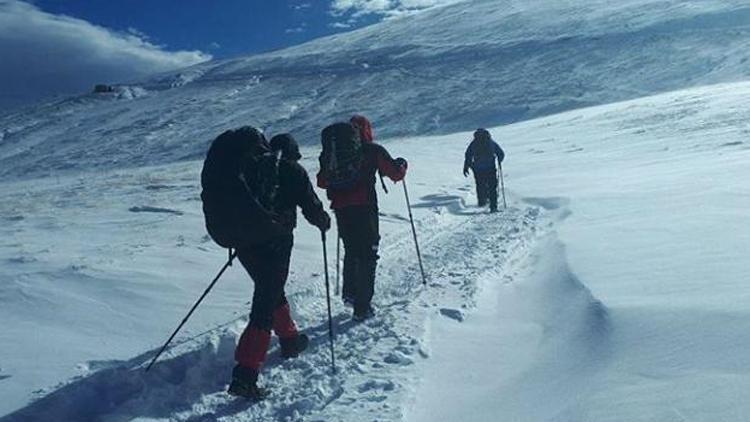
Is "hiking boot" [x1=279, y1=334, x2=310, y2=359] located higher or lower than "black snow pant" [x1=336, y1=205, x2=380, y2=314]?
lower

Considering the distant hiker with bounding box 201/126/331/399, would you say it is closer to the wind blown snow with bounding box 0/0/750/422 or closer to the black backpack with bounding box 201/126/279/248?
the black backpack with bounding box 201/126/279/248

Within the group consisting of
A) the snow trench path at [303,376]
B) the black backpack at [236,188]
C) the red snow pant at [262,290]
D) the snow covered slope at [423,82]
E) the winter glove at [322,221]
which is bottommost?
the snow trench path at [303,376]

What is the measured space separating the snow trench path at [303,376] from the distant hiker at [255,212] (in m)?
0.29

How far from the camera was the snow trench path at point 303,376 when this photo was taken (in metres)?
4.64

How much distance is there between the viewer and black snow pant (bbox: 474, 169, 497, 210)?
14445 millimetres

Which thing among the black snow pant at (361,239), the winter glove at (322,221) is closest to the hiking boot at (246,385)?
the winter glove at (322,221)

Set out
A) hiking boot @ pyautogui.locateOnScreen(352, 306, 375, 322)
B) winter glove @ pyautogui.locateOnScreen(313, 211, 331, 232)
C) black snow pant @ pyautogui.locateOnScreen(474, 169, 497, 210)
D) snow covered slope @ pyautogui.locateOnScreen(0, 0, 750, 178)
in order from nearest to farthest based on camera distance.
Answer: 1. winter glove @ pyautogui.locateOnScreen(313, 211, 331, 232)
2. hiking boot @ pyautogui.locateOnScreen(352, 306, 375, 322)
3. black snow pant @ pyautogui.locateOnScreen(474, 169, 497, 210)
4. snow covered slope @ pyautogui.locateOnScreen(0, 0, 750, 178)

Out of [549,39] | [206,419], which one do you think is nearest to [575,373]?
[206,419]

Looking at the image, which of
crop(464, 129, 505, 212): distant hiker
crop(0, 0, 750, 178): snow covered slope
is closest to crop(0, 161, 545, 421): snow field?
crop(464, 129, 505, 212): distant hiker

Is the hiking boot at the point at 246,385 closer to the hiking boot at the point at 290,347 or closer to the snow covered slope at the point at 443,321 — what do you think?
the snow covered slope at the point at 443,321

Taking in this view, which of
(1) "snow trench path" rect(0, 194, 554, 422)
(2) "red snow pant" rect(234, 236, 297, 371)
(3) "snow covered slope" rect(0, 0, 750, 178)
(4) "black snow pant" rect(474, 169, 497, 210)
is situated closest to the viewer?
(1) "snow trench path" rect(0, 194, 554, 422)

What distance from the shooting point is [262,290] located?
5105mm

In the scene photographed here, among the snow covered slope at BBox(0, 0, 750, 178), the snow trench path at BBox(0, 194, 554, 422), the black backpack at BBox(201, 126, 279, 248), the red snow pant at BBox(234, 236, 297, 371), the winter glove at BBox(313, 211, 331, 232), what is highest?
the snow covered slope at BBox(0, 0, 750, 178)

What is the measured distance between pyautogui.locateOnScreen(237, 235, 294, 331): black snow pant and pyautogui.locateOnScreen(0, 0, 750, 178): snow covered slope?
4217 centimetres
